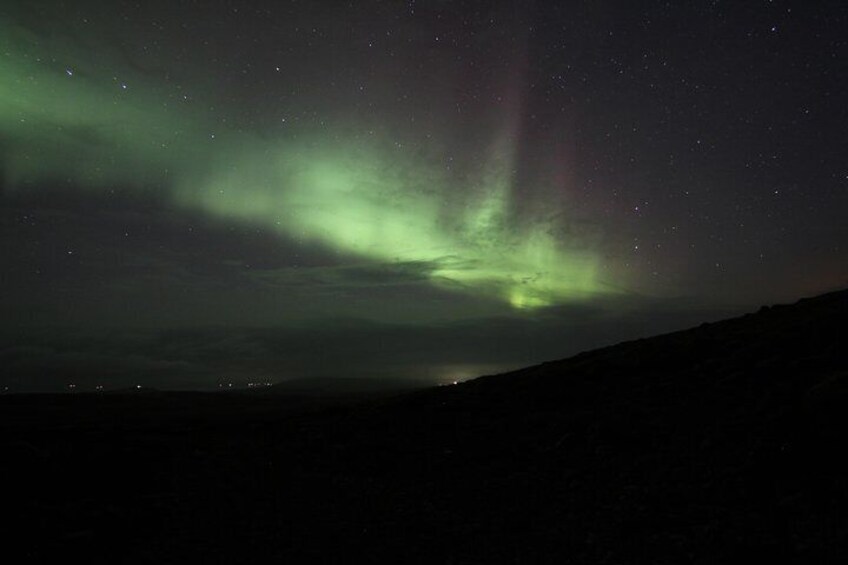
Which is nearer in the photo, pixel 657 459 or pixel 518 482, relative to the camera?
pixel 657 459

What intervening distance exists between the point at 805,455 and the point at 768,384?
5740 millimetres

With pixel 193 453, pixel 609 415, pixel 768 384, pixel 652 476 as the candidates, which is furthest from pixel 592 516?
pixel 193 453

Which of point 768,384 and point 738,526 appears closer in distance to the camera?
point 738,526

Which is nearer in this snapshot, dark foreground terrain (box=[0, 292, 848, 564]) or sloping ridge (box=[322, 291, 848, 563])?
sloping ridge (box=[322, 291, 848, 563])

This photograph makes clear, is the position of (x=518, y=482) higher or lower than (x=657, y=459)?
lower

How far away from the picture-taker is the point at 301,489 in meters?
13.6

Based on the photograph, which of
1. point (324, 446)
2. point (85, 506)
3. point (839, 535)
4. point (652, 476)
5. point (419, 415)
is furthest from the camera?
point (419, 415)

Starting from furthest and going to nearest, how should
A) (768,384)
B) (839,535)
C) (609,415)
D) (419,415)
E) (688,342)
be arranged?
(688,342) < (419,415) < (609,415) < (768,384) < (839,535)

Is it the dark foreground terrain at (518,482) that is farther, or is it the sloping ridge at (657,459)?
the dark foreground terrain at (518,482)

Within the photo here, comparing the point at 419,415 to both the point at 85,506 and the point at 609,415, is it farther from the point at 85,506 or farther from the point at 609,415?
the point at 85,506

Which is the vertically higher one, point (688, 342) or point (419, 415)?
point (688, 342)

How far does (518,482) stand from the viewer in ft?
41.7

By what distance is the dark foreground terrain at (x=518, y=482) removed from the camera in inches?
345

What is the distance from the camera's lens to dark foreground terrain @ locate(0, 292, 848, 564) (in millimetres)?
8758
